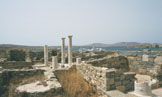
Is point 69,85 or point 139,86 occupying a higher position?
point 139,86

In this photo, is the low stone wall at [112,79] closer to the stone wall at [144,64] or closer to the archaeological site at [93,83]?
the archaeological site at [93,83]

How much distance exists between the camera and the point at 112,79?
495 centimetres

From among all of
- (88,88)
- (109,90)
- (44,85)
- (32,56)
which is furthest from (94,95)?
(32,56)

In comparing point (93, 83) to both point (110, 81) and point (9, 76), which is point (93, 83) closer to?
point (110, 81)

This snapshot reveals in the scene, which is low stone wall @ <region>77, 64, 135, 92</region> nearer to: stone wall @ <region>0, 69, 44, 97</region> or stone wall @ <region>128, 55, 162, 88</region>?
stone wall @ <region>128, 55, 162, 88</region>

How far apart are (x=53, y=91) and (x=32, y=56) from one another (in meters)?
17.4

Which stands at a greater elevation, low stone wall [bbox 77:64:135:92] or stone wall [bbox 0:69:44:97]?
low stone wall [bbox 77:64:135:92]

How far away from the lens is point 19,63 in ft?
45.6

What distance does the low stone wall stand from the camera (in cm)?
488

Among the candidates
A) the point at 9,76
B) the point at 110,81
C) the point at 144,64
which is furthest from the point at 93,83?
the point at 9,76

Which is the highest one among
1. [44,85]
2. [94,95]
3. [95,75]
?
[95,75]

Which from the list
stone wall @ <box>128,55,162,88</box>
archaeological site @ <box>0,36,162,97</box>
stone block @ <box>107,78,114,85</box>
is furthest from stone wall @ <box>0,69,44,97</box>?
stone wall @ <box>128,55,162,88</box>

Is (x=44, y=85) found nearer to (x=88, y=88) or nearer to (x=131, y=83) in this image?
(x=88, y=88)

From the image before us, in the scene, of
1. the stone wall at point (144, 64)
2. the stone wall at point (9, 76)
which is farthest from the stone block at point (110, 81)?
the stone wall at point (9, 76)
